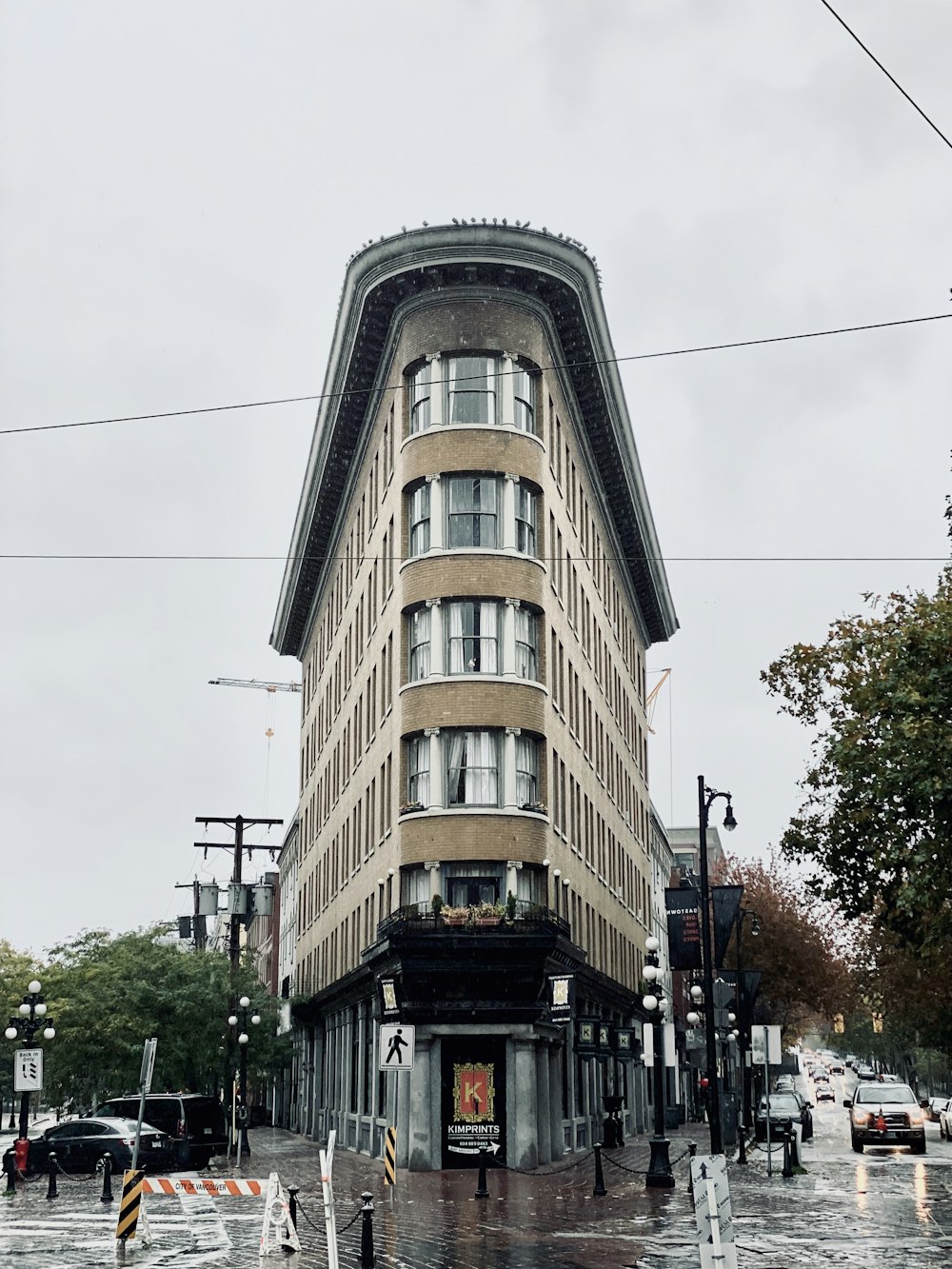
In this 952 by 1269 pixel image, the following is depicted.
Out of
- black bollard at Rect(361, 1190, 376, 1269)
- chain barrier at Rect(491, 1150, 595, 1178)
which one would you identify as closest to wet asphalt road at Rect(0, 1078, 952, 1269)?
chain barrier at Rect(491, 1150, 595, 1178)

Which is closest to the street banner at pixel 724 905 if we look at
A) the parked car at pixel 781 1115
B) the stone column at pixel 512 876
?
the stone column at pixel 512 876

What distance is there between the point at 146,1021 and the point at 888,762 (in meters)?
39.2

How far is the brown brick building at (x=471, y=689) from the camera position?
36500mm

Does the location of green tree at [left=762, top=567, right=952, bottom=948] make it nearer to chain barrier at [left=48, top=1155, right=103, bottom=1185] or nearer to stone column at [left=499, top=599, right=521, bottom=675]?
stone column at [left=499, top=599, right=521, bottom=675]

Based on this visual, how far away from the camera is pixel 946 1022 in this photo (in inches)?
2530

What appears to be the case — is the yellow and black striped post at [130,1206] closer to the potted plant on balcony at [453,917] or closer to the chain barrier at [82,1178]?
the chain barrier at [82,1178]

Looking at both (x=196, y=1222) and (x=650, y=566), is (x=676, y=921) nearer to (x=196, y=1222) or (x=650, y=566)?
(x=196, y=1222)

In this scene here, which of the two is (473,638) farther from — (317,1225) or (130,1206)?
(130,1206)

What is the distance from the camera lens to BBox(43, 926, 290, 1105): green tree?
58875mm

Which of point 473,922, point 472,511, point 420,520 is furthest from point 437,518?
point 473,922

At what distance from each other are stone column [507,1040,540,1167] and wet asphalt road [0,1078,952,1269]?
756 millimetres

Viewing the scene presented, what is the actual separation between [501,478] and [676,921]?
41.3 feet

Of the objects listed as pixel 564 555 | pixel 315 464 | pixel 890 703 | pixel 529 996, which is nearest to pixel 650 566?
pixel 315 464

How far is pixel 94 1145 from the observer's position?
3634 cm
